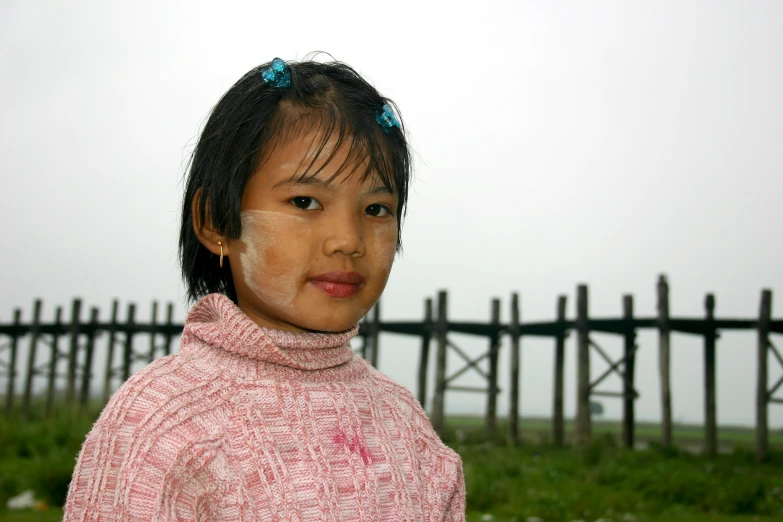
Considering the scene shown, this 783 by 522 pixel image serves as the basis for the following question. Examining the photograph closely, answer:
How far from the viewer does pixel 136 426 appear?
1.54 meters

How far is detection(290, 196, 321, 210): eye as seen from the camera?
1683 millimetres

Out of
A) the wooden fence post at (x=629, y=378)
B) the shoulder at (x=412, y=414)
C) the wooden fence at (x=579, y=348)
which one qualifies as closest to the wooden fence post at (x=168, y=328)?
the wooden fence at (x=579, y=348)

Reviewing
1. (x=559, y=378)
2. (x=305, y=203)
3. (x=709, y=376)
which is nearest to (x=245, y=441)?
(x=305, y=203)

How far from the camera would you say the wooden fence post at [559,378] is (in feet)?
41.8

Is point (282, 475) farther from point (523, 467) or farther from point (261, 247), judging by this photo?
point (523, 467)

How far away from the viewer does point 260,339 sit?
5.47 feet

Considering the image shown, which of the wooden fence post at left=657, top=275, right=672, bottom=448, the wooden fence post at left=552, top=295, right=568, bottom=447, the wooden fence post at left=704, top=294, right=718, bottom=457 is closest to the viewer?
the wooden fence post at left=704, top=294, right=718, bottom=457

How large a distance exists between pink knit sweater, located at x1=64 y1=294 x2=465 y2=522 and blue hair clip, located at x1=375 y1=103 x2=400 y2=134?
479mm

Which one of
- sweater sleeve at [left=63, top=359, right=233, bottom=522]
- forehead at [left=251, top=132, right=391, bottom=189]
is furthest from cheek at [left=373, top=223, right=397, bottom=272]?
sweater sleeve at [left=63, top=359, right=233, bottom=522]

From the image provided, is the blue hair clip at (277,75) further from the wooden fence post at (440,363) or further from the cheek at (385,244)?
the wooden fence post at (440,363)

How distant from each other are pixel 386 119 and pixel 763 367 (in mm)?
10536

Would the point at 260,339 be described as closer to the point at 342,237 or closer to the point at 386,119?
the point at 342,237

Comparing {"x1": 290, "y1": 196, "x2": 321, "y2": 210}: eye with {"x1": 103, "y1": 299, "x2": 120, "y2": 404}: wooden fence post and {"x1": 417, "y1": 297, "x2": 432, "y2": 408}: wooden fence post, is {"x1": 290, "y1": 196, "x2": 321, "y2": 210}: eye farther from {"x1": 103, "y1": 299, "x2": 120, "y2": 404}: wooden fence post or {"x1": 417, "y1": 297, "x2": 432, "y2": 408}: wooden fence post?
{"x1": 103, "y1": 299, "x2": 120, "y2": 404}: wooden fence post

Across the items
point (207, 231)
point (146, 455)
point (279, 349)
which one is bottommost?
point (146, 455)
